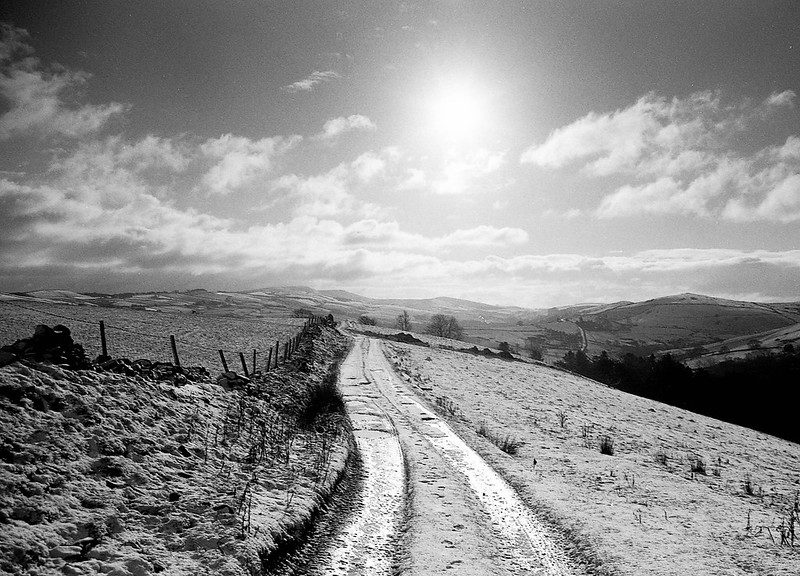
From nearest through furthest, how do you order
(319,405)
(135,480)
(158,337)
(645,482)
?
1. (135,480)
2. (645,482)
3. (319,405)
4. (158,337)

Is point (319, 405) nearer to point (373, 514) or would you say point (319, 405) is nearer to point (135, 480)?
point (373, 514)

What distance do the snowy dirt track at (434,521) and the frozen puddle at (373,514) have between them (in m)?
0.02

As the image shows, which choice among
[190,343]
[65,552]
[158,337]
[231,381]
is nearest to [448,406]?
[231,381]

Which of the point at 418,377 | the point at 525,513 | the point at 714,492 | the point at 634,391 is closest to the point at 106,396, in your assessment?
the point at 525,513

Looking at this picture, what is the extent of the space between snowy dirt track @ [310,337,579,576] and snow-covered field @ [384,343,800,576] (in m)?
0.68

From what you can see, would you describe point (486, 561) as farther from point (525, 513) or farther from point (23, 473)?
point (23, 473)

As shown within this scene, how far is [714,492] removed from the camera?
33.2 ft

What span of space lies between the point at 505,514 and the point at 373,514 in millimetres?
2532

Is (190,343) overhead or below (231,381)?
below

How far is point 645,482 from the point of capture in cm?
1036

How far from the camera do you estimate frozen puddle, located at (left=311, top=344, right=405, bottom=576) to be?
6.00m

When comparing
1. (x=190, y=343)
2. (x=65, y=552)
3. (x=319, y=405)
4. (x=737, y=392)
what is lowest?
(x=737, y=392)

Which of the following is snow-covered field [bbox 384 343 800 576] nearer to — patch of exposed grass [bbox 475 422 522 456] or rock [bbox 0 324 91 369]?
patch of exposed grass [bbox 475 422 522 456]

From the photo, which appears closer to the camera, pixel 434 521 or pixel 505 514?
pixel 434 521
